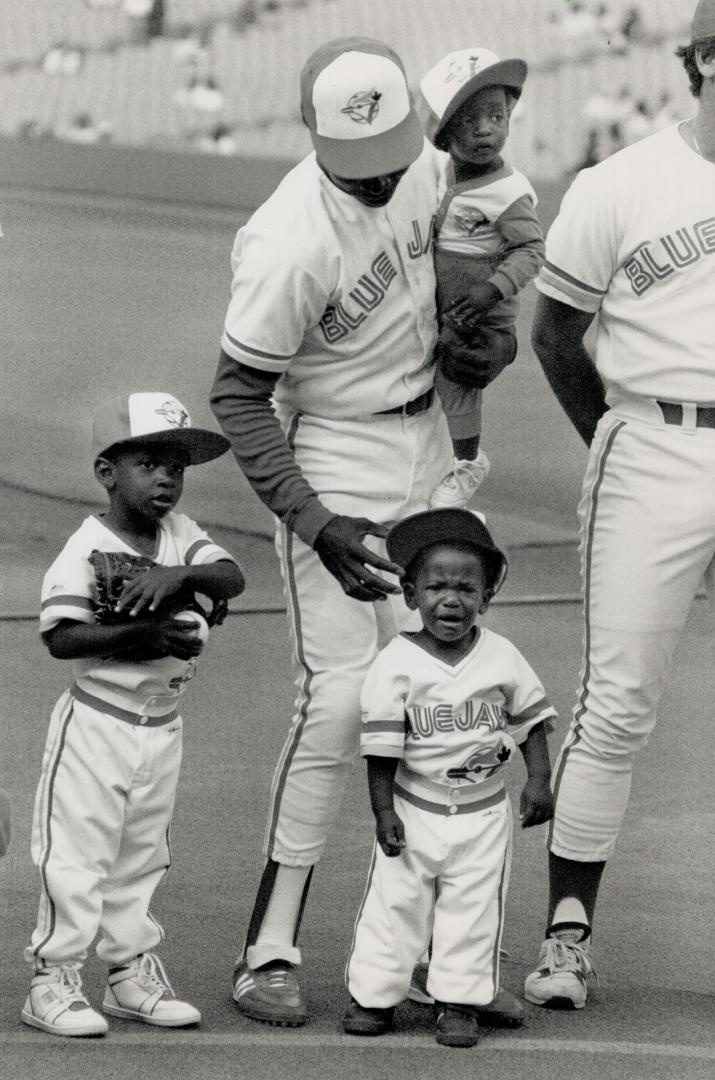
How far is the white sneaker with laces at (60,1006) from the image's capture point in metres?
3.65

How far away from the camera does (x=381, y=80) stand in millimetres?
3760

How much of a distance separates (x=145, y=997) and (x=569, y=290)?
5.37 ft

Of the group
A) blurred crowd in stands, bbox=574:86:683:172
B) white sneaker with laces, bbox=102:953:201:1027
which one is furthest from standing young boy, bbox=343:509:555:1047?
blurred crowd in stands, bbox=574:86:683:172

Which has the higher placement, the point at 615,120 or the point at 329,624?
the point at 615,120

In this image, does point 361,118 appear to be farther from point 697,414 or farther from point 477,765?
point 477,765

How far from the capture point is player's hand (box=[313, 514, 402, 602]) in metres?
3.70

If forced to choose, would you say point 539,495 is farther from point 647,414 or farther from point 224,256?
point 647,414

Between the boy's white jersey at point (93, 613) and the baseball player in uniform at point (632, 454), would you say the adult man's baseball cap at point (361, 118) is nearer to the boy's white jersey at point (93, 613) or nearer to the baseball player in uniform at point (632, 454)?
the baseball player in uniform at point (632, 454)

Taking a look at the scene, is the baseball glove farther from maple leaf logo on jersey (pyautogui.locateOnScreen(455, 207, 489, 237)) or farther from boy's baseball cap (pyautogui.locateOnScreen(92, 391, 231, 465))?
maple leaf logo on jersey (pyautogui.locateOnScreen(455, 207, 489, 237))

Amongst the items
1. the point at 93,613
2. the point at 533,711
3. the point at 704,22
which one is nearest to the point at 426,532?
the point at 533,711

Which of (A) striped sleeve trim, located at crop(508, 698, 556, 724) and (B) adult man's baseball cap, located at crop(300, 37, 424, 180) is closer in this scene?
(B) adult man's baseball cap, located at crop(300, 37, 424, 180)

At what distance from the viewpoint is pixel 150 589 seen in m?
3.60

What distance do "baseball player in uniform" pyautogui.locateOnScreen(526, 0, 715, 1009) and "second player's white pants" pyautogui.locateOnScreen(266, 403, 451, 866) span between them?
42cm

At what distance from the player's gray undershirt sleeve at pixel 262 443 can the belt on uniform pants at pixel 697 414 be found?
2.32 ft
